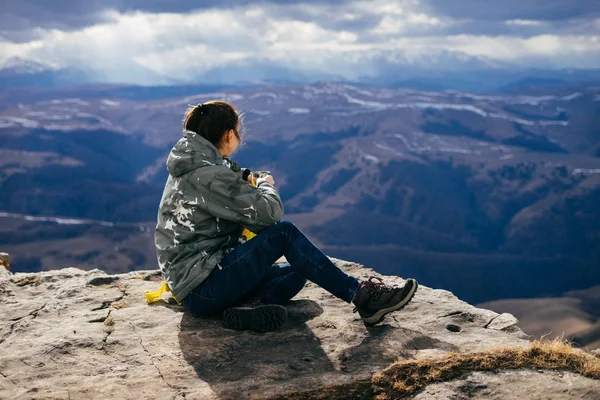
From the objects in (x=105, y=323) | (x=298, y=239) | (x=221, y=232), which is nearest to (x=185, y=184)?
(x=221, y=232)

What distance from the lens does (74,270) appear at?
43.1 feet

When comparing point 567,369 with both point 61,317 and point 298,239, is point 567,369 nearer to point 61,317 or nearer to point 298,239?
point 298,239

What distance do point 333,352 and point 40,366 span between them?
4151 mm

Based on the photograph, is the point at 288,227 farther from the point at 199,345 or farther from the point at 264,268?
the point at 199,345

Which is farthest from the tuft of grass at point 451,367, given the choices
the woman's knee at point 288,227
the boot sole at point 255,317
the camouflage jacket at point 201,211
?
the camouflage jacket at point 201,211

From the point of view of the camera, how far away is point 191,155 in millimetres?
7664

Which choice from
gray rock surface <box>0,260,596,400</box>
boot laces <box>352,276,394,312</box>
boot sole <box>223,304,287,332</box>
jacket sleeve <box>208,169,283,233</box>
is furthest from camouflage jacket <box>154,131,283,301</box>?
boot laces <box>352,276,394,312</box>

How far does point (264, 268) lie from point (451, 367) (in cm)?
297

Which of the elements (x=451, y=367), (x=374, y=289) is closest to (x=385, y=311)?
(x=374, y=289)

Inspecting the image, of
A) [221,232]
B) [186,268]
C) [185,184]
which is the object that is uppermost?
[185,184]

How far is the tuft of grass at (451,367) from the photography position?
668cm

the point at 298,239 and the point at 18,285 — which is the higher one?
the point at 298,239

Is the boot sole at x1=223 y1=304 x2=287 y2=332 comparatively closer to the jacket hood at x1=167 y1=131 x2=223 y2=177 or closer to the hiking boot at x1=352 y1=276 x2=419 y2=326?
the hiking boot at x1=352 y1=276 x2=419 y2=326

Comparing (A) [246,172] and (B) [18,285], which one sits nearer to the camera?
(A) [246,172]
